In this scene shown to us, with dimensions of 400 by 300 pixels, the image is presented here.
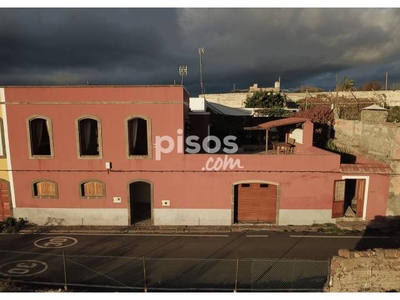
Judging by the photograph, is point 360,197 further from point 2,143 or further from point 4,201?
point 4,201

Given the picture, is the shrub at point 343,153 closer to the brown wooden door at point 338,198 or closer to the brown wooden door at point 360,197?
the brown wooden door at point 360,197

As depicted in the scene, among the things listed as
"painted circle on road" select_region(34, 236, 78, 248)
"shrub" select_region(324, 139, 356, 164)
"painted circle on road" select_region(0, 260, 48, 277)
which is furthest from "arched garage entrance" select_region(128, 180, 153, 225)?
"shrub" select_region(324, 139, 356, 164)

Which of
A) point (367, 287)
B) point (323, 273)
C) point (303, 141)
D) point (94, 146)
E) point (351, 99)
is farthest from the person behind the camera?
point (351, 99)

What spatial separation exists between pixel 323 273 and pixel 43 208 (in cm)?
1615

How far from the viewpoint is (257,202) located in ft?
54.9

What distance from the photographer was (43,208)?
16.9 m

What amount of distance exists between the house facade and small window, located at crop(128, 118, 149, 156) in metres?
0.12

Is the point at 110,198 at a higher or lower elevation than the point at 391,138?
lower

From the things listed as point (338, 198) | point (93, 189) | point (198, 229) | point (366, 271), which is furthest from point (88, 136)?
point (338, 198)

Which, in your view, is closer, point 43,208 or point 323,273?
point 323,273

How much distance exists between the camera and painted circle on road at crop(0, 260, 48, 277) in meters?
11.8

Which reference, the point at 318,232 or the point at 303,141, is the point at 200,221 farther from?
the point at 303,141

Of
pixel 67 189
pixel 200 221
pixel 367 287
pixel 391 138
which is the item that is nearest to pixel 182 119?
pixel 200 221

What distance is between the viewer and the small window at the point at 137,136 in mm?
16375
